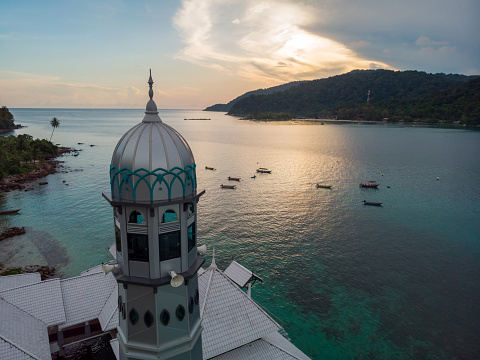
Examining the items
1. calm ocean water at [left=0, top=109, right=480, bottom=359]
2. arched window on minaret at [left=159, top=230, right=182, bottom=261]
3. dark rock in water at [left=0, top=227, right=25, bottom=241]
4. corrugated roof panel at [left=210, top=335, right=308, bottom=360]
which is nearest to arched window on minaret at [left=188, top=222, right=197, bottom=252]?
arched window on minaret at [left=159, top=230, right=182, bottom=261]

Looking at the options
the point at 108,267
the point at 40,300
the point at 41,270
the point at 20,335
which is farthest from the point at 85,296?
the point at 41,270

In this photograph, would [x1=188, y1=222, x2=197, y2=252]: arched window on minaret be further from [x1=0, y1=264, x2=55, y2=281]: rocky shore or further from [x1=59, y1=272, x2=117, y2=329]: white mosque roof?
[x1=0, y1=264, x2=55, y2=281]: rocky shore

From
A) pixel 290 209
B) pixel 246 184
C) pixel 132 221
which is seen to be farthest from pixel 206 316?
pixel 246 184

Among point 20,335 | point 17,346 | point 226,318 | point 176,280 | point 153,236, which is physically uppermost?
point 153,236

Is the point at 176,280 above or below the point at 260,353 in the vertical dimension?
above

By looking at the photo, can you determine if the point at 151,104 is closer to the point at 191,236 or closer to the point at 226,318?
the point at 191,236

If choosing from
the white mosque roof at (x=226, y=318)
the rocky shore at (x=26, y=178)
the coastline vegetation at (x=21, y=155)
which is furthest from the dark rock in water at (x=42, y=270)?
the coastline vegetation at (x=21, y=155)
